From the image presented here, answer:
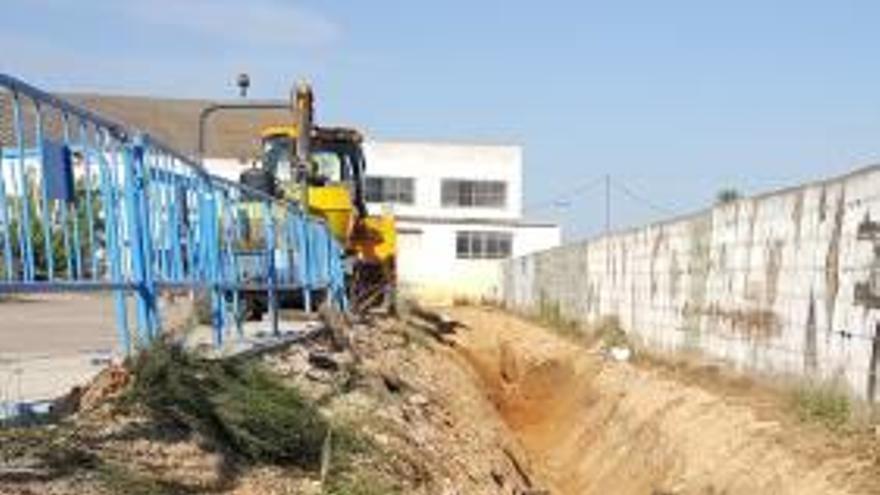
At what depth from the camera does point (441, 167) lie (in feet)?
226

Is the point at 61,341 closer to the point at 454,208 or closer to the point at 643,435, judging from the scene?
the point at 643,435

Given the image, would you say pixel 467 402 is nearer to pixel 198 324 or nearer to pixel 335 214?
pixel 335 214

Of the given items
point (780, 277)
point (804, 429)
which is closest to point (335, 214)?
point (780, 277)

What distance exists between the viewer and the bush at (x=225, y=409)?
801cm

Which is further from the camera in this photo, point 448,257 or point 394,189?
point 394,189

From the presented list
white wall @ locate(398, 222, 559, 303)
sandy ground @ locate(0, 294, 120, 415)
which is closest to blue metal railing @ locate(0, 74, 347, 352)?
sandy ground @ locate(0, 294, 120, 415)

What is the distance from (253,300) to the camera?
1694 cm

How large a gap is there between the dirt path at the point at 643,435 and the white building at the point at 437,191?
118 feet

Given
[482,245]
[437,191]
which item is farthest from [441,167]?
[482,245]

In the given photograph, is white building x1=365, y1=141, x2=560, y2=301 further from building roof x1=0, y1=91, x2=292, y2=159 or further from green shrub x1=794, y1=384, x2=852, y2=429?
green shrub x1=794, y1=384, x2=852, y2=429

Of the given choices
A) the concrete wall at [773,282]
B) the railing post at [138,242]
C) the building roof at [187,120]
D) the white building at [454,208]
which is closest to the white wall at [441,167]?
the white building at [454,208]

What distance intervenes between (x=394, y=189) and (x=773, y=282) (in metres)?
53.6

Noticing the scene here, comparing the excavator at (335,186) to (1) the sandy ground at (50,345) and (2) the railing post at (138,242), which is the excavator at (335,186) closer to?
(1) the sandy ground at (50,345)

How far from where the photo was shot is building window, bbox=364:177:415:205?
6750 centimetres
